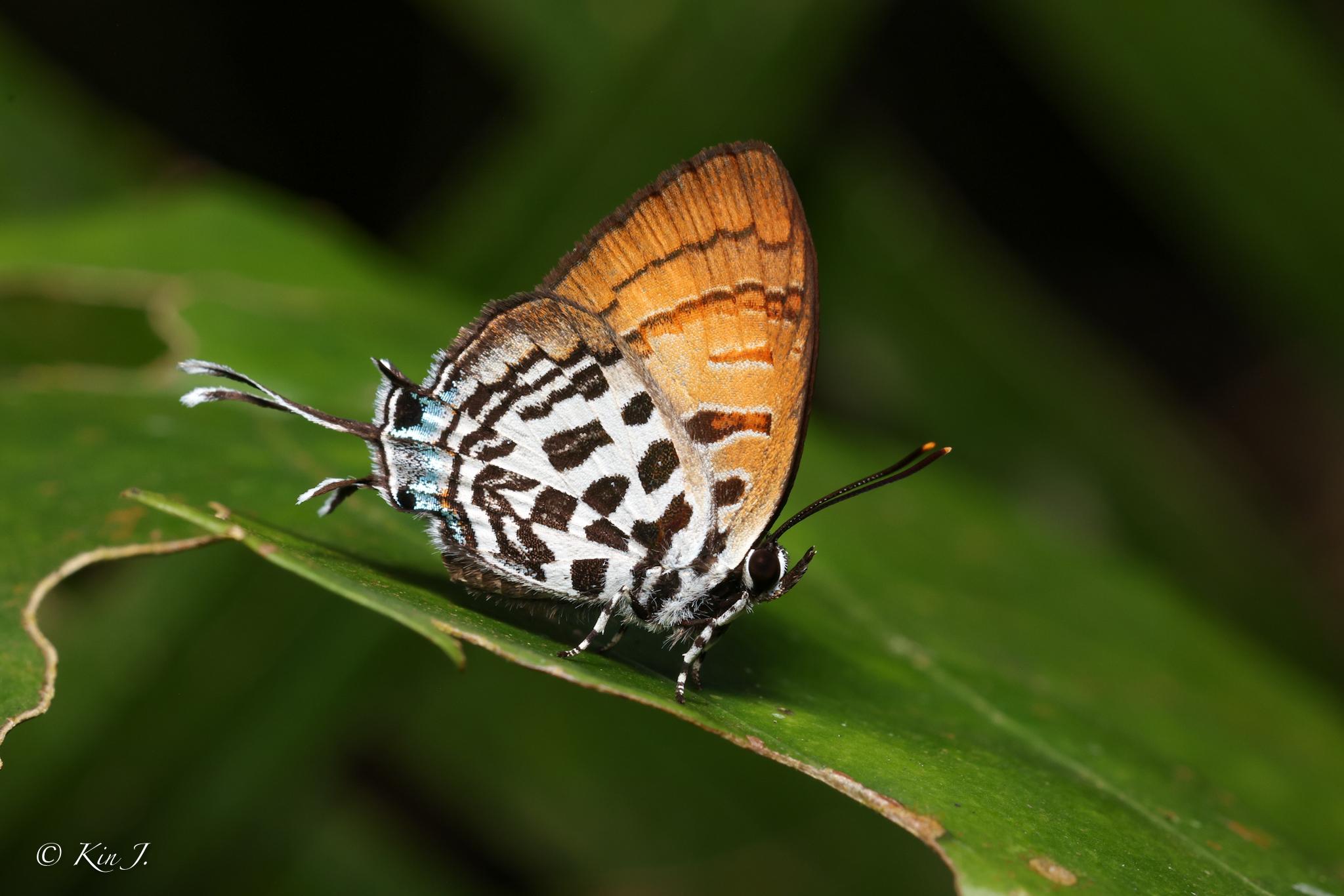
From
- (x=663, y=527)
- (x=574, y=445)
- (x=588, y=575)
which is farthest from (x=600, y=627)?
(x=574, y=445)

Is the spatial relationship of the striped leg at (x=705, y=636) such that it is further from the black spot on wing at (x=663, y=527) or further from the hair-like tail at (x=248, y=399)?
the hair-like tail at (x=248, y=399)

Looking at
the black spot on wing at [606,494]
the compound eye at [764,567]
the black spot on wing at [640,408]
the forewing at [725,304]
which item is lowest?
the black spot on wing at [606,494]

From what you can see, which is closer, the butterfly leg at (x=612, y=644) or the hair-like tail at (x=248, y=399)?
the hair-like tail at (x=248, y=399)

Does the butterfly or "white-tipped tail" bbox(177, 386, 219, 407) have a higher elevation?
the butterfly

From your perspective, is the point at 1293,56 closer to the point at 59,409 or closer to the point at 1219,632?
the point at 1219,632

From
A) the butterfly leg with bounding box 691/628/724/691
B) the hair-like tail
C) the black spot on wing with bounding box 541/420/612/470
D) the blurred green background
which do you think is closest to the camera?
the hair-like tail

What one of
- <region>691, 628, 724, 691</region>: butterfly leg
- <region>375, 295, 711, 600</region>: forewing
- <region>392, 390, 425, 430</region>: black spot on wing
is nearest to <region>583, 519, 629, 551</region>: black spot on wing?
<region>375, 295, 711, 600</region>: forewing

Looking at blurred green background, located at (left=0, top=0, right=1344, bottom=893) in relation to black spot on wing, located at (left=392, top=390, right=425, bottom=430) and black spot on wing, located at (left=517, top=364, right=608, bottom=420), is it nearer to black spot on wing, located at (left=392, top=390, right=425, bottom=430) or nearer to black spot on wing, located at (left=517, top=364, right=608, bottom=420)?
black spot on wing, located at (left=392, top=390, right=425, bottom=430)

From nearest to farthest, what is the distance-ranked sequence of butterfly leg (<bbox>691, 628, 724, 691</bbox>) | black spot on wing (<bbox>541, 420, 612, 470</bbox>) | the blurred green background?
butterfly leg (<bbox>691, 628, 724, 691</bbox>)
black spot on wing (<bbox>541, 420, 612, 470</bbox>)
the blurred green background

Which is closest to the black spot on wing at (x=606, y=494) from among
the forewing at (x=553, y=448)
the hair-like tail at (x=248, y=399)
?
the forewing at (x=553, y=448)
